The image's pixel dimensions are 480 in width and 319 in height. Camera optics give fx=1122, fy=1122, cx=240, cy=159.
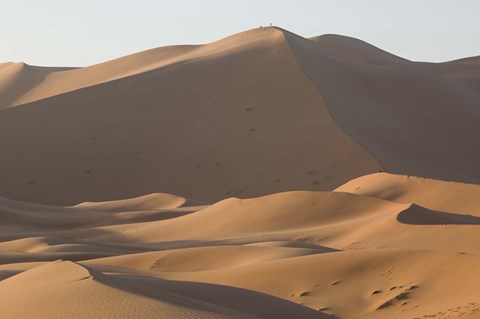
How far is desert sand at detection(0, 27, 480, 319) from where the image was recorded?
987 cm

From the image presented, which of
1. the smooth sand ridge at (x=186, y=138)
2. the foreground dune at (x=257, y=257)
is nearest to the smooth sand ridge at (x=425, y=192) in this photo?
the foreground dune at (x=257, y=257)

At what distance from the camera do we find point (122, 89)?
140 ft

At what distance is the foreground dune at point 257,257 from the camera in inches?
323

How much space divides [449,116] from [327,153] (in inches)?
340

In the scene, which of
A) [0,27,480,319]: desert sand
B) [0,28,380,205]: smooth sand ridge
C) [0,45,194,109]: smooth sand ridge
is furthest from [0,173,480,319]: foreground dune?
[0,45,194,109]: smooth sand ridge

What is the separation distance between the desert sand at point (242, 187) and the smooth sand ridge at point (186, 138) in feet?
0.25

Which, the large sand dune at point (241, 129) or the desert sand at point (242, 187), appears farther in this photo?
the large sand dune at point (241, 129)

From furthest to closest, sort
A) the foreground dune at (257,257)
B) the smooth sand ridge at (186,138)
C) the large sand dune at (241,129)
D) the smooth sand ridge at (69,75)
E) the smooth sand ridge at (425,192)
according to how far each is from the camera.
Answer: the smooth sand ridge at (69,75)
the large sand dune at (241,129)
the smooth sand ridge at (186,138)
the smooth sand ridge at (425,192)
the foreground dune at (257,257)

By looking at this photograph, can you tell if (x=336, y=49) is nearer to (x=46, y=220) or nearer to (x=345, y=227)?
(x=46, y=220)

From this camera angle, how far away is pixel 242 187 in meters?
33.2

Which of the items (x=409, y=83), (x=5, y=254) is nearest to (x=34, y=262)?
(x=5, y=254)

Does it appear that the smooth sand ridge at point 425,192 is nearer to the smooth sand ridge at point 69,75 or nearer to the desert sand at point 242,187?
the desert sand at point 242,187

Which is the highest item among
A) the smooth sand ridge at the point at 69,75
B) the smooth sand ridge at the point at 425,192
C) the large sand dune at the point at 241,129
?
the smooth sand ridge at the point at 69,75

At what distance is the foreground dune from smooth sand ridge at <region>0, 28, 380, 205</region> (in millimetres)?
5843
